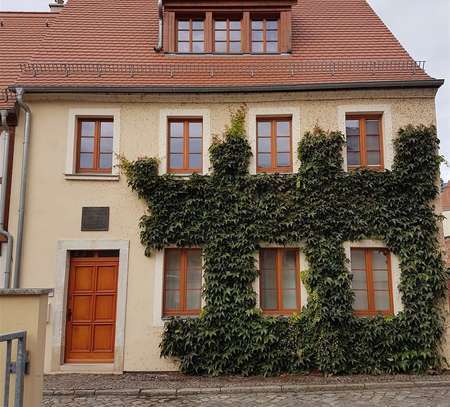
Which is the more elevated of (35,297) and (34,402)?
(35,297)

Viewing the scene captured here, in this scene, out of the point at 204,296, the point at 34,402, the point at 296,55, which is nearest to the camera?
the point at 34,402

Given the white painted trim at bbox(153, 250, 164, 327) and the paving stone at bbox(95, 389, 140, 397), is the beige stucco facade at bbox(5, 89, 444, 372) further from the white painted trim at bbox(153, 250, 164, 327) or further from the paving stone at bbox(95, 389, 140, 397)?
the paving stone at bbox(95, 389, 140, 397)

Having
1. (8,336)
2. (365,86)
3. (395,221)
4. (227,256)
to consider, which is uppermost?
(365,86)

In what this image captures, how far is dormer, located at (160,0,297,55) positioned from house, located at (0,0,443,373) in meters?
0.64

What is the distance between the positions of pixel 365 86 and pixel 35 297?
26.8 feet

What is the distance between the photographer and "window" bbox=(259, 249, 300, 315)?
9211 mm

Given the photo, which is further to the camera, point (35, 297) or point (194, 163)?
point (194, 163)

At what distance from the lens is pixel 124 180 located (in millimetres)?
9469

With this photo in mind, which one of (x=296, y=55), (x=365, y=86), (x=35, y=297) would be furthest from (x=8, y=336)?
(x=296, y=55)

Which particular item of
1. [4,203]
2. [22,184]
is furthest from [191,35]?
[4,203]

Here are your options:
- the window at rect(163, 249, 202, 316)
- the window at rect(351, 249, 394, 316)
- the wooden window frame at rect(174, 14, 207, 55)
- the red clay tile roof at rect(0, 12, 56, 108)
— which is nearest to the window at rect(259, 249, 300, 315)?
the window at rect(351, 249, 394, 316)

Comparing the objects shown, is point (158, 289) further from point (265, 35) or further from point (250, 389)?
point (265, 35)

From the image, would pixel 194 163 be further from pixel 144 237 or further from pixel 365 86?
pixel 365 86

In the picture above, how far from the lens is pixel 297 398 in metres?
7.30
